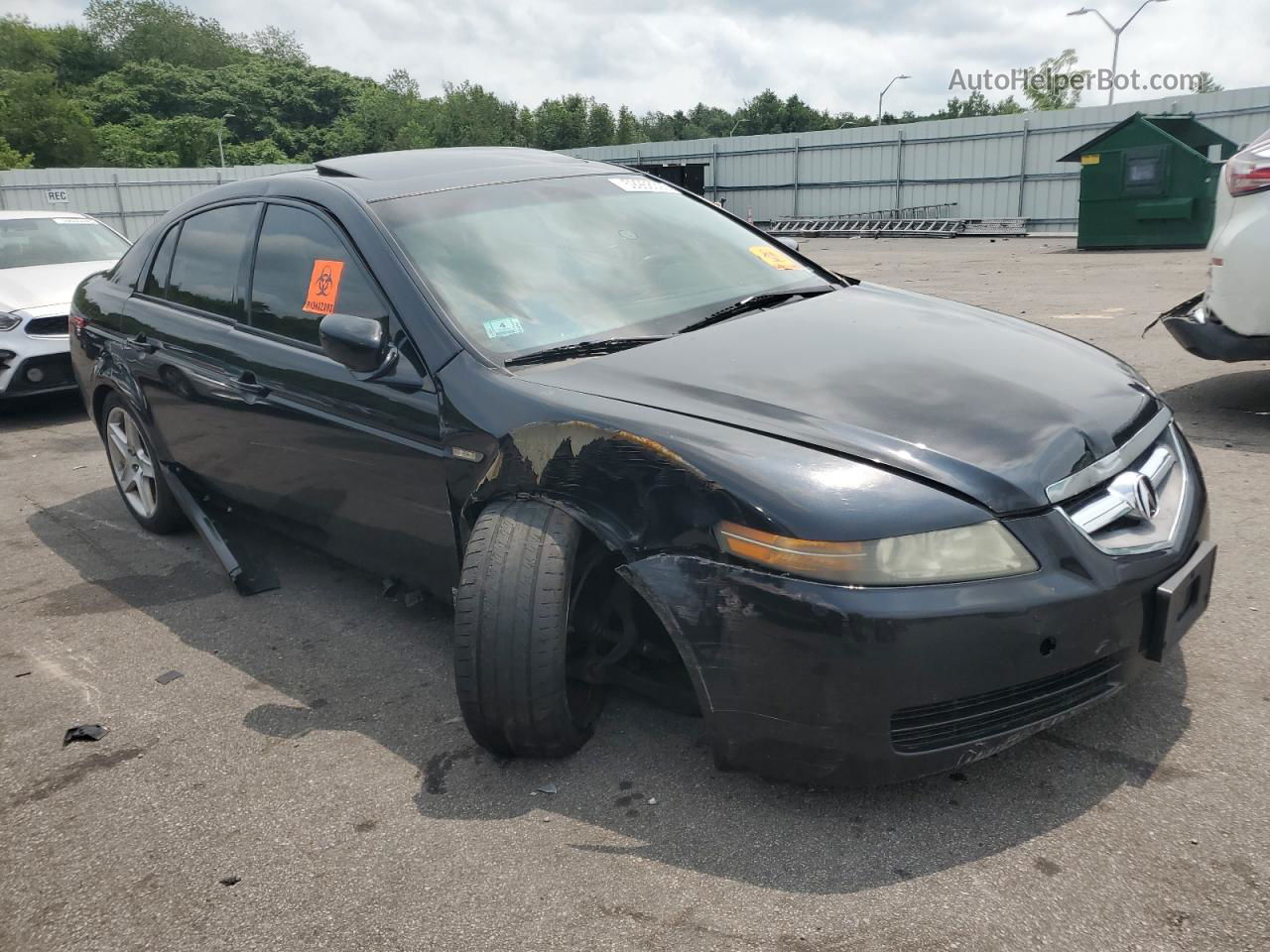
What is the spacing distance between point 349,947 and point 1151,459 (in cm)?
221

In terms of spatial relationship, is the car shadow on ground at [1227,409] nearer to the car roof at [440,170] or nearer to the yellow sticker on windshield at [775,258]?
the yellow sticker on windshield at [775,258]

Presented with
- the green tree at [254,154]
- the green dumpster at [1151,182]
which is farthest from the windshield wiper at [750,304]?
the green tree at [254,154]

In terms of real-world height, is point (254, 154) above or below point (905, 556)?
above

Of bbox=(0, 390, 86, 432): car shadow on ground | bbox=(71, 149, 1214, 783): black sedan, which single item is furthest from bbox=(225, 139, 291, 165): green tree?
bbox=(71, 149, 1214, 783): black sedan

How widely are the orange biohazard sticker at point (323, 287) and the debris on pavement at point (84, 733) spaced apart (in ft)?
4.73

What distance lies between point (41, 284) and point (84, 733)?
597 cm

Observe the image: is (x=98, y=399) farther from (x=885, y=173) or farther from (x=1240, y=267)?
(x=885, y=173)

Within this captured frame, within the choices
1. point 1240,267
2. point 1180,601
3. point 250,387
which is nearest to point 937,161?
point 1240,267

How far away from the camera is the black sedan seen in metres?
2.17

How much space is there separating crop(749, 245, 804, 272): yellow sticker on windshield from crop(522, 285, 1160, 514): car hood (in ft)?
1.80

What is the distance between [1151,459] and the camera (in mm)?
2645

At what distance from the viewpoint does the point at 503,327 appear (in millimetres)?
2973

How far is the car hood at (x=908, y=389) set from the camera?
2.32 metres

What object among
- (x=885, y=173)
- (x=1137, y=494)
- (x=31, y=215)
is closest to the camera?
(x=1137, y=494)
